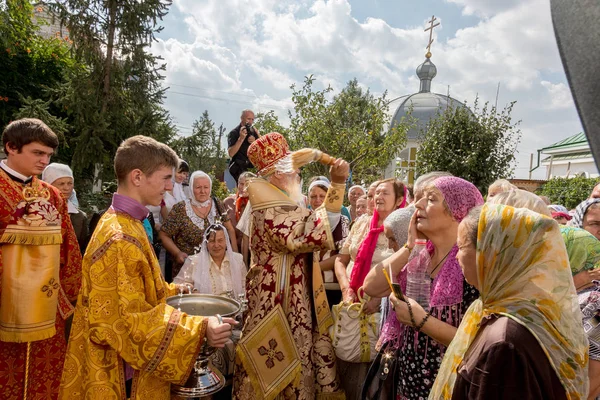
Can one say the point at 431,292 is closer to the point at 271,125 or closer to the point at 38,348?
the point at 38,348

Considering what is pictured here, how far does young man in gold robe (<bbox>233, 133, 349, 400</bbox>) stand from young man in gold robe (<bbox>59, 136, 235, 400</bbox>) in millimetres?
1029

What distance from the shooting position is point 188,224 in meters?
5.24

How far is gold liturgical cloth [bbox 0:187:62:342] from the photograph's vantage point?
2.75m

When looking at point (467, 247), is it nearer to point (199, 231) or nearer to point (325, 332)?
point (325, 332)

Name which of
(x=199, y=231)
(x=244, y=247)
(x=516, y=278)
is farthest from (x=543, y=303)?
(x=244, y=247)

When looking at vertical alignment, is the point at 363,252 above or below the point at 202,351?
above

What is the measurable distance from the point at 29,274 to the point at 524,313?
10.0 feet

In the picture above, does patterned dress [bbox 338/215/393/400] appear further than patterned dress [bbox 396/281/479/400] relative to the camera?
Yes

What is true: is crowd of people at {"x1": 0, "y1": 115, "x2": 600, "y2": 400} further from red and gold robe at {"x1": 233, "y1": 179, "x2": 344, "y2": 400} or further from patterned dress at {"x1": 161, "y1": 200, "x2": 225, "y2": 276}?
patterned dress at {"x1": 161, "y1": 200, "x2": 225, "y2": 276}

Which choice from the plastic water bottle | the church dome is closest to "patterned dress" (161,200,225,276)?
the plastic water bottle

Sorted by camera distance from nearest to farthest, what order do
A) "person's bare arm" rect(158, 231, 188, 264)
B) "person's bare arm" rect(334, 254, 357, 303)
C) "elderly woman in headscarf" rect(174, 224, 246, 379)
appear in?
"person's bare arm" rect(334, 254, 357, 303) → "elderly woman in headscarf" rect(174, 224, 246, 379) → "person's bare arm" rect(158, 231, 188, 264)

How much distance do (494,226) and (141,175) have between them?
180 cm

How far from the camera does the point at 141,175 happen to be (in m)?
2.22

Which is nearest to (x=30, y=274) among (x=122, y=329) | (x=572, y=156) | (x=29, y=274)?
(x=29, y=274)
